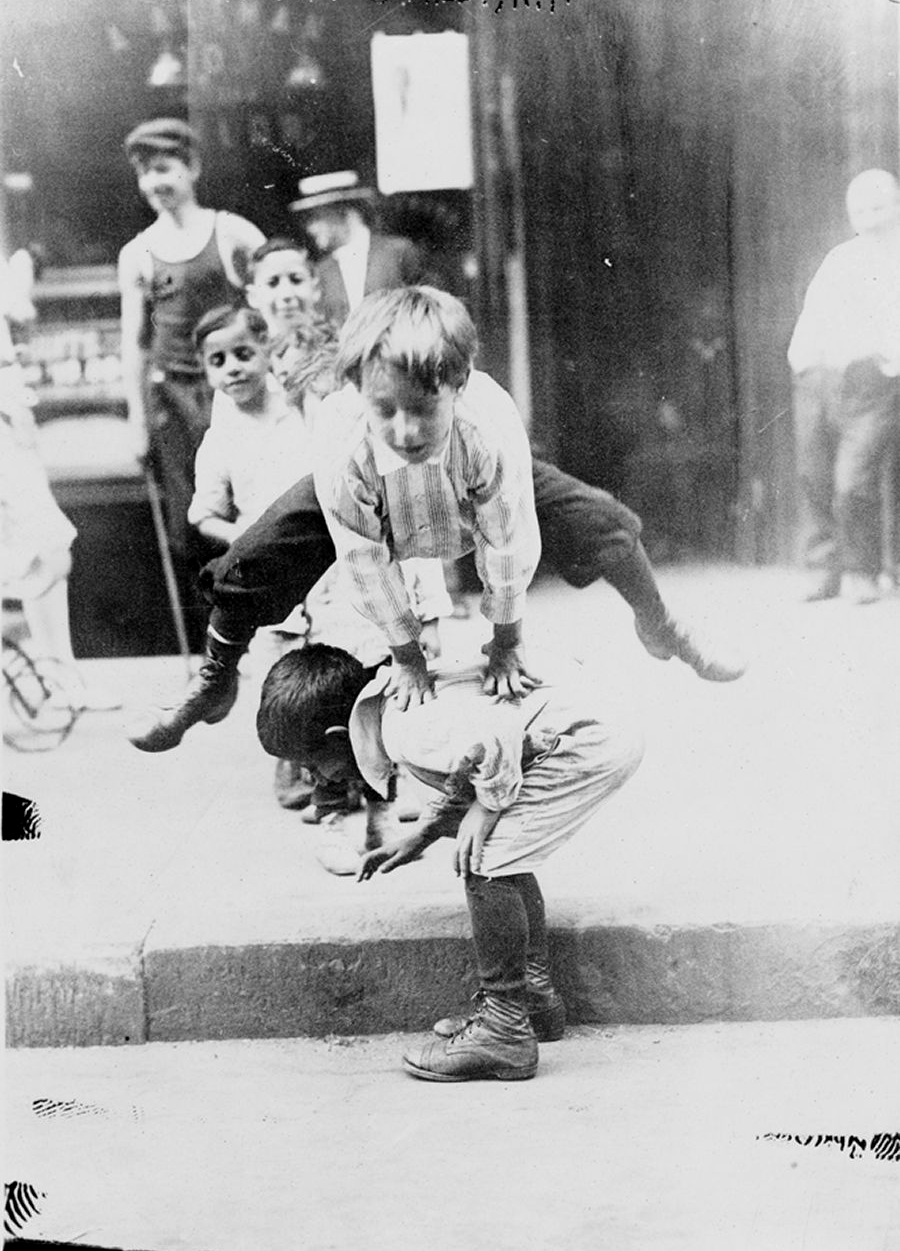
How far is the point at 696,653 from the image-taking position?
4.32 metres

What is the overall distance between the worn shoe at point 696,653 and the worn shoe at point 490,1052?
0.96m

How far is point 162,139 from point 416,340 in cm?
86

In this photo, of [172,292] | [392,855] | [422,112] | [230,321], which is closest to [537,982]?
[392,855]

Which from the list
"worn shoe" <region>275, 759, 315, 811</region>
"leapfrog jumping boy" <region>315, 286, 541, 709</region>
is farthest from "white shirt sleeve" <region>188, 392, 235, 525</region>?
"worn shoe" <region>275, 759, 315, 811</region>

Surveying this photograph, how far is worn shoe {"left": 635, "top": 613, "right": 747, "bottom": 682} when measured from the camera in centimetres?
431

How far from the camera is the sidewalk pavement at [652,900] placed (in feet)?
14.0

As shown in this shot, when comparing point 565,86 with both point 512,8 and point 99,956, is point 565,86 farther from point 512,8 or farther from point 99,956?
point 99,956

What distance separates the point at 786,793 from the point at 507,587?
2.98ft

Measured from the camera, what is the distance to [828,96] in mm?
4039

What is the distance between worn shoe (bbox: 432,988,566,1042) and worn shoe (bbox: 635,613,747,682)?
886mm

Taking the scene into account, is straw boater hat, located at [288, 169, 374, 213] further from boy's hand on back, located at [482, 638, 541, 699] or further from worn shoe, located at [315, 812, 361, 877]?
worn shoe, located at [315, 812, 361, 877]

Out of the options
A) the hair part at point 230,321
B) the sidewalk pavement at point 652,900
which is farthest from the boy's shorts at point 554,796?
the hair part at point 230,321

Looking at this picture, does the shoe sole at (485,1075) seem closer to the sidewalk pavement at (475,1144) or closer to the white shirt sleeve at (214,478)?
the sidewalk pavement at (475,1144)

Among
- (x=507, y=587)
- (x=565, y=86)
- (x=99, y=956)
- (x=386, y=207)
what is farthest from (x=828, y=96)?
(x=99, y=956)
